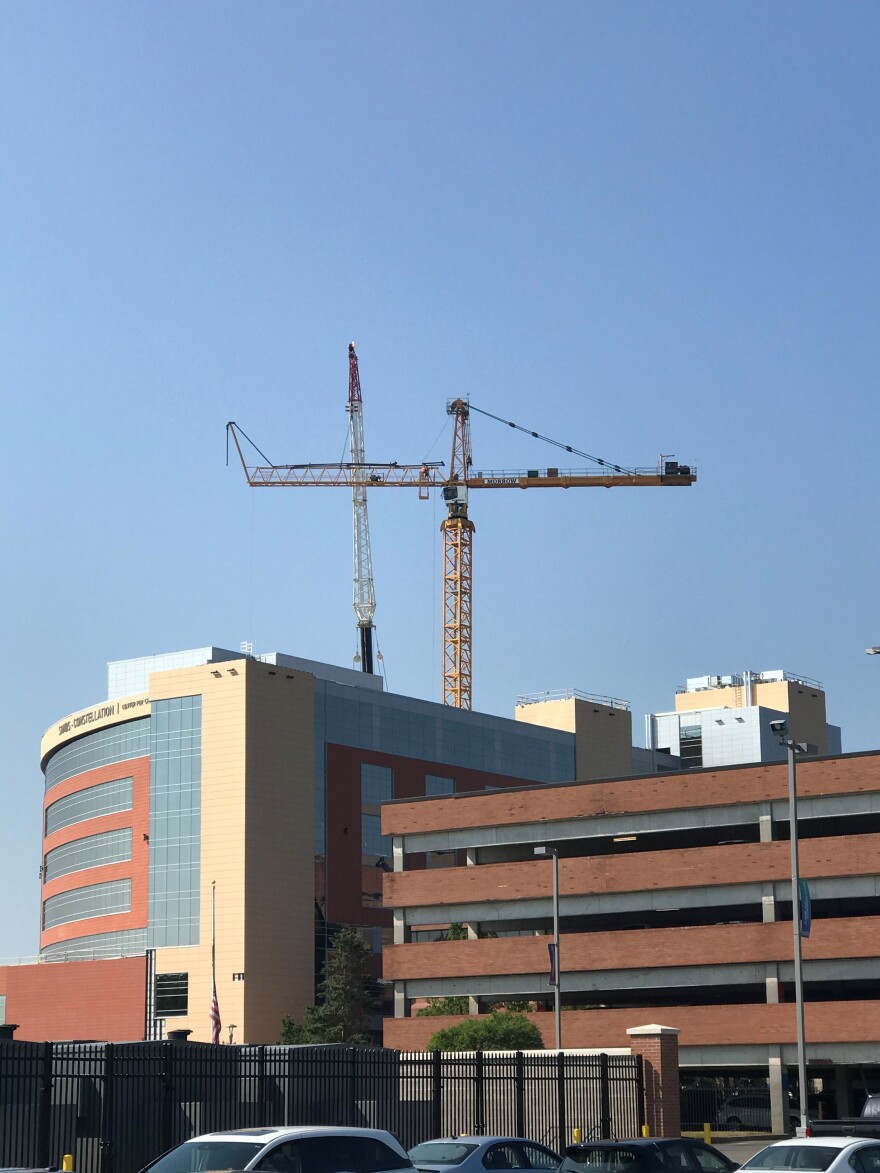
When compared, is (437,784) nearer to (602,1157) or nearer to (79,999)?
(79,999)

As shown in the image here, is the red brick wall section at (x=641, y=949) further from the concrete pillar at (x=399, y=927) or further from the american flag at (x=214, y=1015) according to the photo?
the american flag at (x=214, y=1015)

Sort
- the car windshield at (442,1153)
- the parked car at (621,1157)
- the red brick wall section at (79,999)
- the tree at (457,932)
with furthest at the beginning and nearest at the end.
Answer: the red brick wall section at (79,999) < the tree at (457,932) < the car windshield at (442,1153) < the parked car at (621,1157)

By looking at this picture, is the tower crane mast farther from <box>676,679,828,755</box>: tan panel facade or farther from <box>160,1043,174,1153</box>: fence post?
<box>160,1043,174,1153</box>: fence post

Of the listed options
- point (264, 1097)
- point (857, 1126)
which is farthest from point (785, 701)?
point (264, 1097)

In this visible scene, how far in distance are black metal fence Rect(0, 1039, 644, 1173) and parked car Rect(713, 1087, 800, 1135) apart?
2758 centimetres

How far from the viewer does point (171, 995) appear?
103500 mm

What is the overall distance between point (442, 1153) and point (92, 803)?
91.2 metres

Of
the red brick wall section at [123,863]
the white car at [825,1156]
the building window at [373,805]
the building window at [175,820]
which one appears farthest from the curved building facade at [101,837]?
the white car at [825,1156]

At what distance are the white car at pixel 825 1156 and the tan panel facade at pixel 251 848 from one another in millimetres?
79990

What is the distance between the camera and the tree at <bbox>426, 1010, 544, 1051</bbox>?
67.8 m

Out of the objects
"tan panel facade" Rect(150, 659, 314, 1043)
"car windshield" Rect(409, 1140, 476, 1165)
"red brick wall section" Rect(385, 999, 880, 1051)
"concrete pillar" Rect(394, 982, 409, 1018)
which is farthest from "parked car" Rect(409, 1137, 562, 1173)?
"tan panel facade" Rect(150, 659, 314, 1043)

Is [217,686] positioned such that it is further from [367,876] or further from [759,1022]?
[759,1022]

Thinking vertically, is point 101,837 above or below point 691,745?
below

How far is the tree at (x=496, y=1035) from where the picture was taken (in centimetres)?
6781
